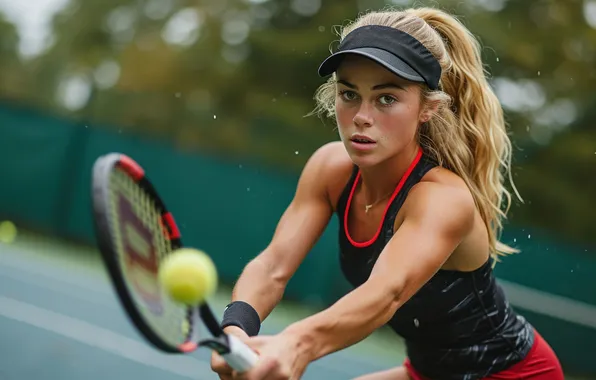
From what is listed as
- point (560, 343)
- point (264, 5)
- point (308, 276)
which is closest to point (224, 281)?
point (308, 276)

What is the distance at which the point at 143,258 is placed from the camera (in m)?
2.45

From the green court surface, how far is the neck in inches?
121

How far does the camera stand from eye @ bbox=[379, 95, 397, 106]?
9.05 feet

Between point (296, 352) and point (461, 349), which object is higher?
point (296, 352)

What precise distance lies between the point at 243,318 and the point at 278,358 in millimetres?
413

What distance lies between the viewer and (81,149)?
1044 cm

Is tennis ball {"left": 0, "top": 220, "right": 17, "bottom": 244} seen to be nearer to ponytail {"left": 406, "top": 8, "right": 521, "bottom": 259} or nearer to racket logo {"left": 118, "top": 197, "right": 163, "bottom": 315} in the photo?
ponytail {"left": 406, "top": 8, "right": 521, "bottom": 259}

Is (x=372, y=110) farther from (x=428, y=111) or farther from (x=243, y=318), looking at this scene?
(x=243, y=318)

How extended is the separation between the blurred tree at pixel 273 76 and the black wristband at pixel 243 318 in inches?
245

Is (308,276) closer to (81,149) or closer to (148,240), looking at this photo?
(81,149)

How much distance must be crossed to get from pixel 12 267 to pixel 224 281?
209 cm

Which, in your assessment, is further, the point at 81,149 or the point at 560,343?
the point at 81,149

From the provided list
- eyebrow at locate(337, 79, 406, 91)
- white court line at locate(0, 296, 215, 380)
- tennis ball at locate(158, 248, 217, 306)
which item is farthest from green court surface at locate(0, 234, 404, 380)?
tennis ball at locate(158, 248, 217, 306)

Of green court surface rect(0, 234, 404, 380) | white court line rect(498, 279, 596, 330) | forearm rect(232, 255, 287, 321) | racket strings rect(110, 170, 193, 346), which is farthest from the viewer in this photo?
white court line rect(498, 279, 596, 330)
